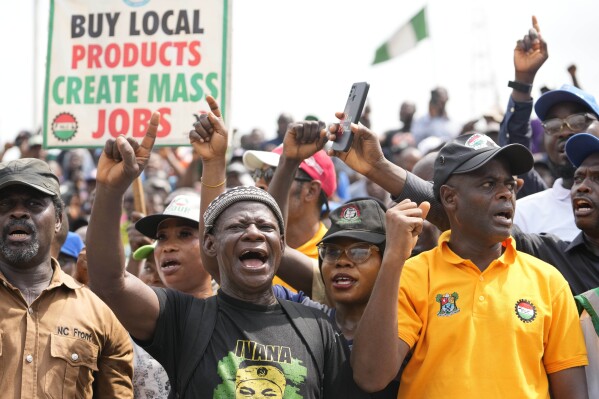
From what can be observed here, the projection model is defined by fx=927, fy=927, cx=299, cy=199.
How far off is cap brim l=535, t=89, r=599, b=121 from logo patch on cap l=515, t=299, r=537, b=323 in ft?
6.68

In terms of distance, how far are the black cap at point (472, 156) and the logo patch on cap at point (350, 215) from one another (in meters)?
0.51

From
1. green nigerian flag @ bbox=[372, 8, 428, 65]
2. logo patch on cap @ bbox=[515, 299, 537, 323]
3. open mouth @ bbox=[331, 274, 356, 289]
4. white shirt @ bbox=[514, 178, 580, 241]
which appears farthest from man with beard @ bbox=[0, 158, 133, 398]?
green nigerian flag @ bbox=[372, 8, 428, 65]

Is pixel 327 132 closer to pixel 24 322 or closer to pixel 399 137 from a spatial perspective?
pixel 24 322

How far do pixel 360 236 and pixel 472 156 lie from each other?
723mm

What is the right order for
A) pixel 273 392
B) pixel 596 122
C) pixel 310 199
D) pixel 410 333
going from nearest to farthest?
pixel 273 392 → pixel 410 333 → pixel 596 122 → pixel 310 199

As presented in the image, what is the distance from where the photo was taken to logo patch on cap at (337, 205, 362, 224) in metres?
4.77

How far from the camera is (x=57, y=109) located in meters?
6.37

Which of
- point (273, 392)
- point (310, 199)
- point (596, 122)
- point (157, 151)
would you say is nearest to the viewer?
point (273, 392)

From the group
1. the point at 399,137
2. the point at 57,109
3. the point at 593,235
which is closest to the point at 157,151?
the point at 399,137

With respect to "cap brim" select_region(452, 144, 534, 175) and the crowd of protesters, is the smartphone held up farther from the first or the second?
"cap brim" select_region(452, 144, 534, 175)

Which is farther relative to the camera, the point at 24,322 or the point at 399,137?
the point at 399,137

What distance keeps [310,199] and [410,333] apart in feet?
7.27

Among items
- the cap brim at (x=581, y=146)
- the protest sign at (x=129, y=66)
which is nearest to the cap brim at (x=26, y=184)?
the protest sign at (x=129, y=66)

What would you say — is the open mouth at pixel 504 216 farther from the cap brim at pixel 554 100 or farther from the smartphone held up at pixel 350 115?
the cap brim at pixel 554 100
